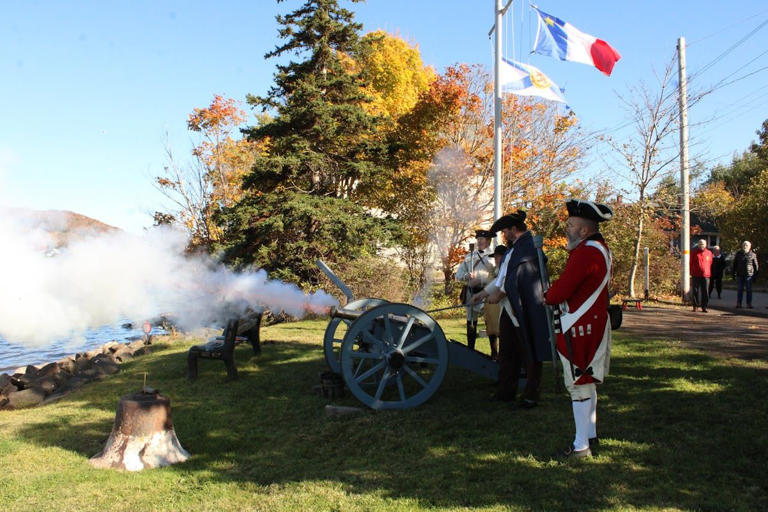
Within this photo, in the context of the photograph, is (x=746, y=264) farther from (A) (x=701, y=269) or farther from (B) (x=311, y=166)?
(B) (x=311, y=166)

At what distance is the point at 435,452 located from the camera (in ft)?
16.0

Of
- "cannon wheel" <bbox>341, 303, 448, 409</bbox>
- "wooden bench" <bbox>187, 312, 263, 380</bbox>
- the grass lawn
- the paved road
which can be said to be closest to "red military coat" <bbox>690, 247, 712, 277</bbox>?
the paved road

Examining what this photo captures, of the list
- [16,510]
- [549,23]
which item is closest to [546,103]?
[549,23]

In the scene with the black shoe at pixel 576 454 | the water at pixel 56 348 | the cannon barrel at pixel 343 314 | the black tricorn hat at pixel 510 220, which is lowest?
the water at pixel 56 348

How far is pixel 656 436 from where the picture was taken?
4.80 metres

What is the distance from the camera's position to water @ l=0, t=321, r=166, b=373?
1596 centimetres

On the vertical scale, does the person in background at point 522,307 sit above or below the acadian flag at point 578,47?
below

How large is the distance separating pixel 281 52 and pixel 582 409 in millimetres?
17291

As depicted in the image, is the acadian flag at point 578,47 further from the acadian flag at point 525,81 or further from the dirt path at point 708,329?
the dirt path at point 708,329

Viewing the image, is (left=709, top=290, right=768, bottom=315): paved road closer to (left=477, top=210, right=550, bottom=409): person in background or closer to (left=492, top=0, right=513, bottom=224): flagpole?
(left=492, top=0, right=513, bottom=224): flagpole

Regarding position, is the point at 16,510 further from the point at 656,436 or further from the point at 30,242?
the point at 656,436

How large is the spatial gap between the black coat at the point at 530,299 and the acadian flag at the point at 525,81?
701 centimetres

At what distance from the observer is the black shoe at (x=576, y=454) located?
4.40 m

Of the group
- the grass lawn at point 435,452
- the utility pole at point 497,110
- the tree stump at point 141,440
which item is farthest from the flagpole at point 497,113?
the tree stump at point 141,440
